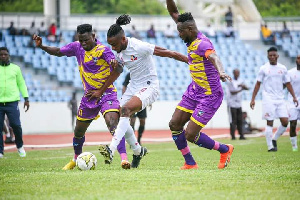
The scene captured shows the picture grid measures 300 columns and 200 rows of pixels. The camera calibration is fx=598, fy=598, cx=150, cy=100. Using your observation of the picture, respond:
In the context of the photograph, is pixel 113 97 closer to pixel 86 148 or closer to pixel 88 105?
pixel 88 105

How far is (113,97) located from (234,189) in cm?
382

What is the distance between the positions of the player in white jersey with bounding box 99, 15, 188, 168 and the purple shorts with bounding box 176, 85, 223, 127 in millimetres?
577

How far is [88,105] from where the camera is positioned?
1077 centimetres

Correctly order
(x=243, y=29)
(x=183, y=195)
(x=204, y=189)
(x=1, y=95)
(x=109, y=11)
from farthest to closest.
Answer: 1. (x=109, y=11)
2. (x=243, y=29)
3. (x=1, y=95)
4. (x=204, y=189)
5. (x=183, y=195)

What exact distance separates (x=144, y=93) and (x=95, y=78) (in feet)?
3.24

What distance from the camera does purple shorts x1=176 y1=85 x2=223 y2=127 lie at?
10.1 m

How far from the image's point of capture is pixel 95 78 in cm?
1070

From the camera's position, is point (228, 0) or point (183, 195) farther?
point (228, 0)

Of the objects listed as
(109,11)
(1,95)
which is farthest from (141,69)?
(109,11)

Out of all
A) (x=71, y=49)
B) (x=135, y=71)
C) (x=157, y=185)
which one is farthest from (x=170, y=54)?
(x=157, y=185)

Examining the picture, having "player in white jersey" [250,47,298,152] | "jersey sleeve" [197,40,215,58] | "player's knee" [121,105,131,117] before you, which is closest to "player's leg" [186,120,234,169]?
"player's knee" [121,105,131,117]

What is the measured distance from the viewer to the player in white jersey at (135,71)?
33.2 feet

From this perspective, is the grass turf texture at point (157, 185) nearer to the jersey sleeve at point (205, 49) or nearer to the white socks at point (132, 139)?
the white socks at point (132, 139)

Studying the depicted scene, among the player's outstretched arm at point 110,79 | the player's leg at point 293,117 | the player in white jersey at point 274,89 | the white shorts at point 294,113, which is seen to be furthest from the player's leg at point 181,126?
the white shorts at point 294,113
